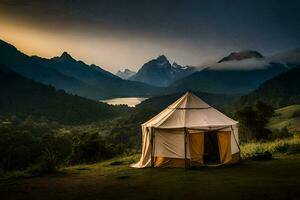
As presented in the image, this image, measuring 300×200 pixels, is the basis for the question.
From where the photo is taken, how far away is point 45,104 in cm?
16500

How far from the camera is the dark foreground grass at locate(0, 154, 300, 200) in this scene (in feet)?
42.2

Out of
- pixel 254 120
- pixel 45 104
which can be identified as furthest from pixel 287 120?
pixel 45 104

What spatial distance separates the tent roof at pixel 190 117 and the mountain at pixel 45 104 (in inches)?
5075

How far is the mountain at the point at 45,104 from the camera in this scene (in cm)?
15366

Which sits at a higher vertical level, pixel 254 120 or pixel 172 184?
pixel 254 120

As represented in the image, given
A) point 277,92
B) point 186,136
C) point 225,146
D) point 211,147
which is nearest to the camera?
point 186,136

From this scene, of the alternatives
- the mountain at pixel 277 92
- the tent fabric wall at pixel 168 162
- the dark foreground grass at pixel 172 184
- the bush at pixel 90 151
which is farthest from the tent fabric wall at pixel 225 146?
the mountain at pixel 277 92

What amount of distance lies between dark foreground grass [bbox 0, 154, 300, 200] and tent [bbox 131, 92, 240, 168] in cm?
96

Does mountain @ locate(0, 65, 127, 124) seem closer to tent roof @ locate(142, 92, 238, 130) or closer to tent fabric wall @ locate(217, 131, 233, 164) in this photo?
tent roof @ locate(142, 92, 238, 130)

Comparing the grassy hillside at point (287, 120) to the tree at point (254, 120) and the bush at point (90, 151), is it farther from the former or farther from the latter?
the bush at point (90, 151)

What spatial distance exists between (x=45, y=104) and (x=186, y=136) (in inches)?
6028

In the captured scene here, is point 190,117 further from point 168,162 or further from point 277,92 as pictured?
→ point 277,92

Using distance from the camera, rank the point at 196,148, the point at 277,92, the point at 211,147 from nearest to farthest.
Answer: the point at 196,148 → the point at 211,147 → the point at 277,92

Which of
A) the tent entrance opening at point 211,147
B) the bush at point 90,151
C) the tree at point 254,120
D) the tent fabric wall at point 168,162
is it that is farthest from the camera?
the tree at point 254,120
